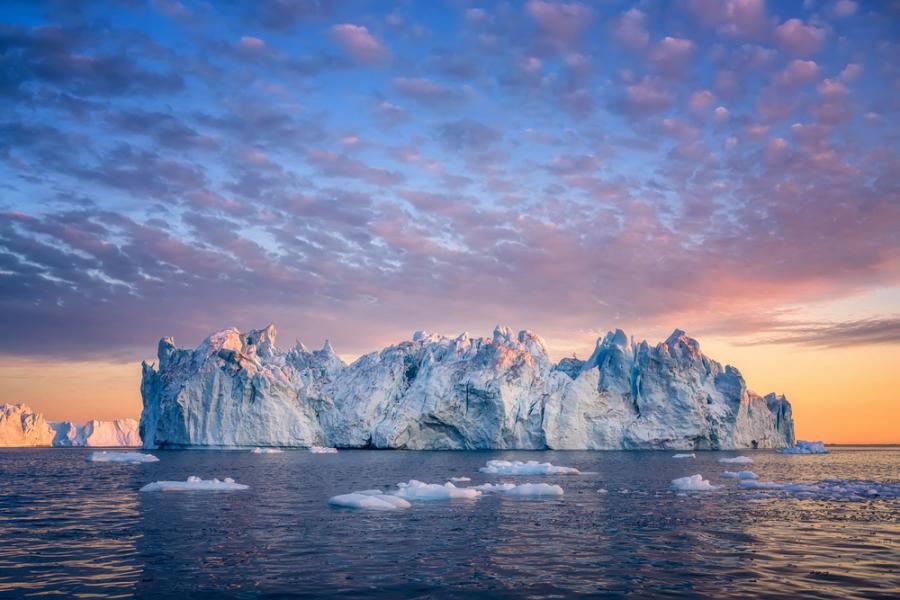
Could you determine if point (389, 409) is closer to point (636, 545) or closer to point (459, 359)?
point (459, 359)

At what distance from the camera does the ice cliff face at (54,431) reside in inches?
5950

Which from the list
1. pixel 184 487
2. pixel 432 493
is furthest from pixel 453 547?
pixel 184 487

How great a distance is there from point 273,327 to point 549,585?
8046cm

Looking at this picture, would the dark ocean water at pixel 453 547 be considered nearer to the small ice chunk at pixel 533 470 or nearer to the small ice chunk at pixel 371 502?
the small ice chunk at pixel 371 502

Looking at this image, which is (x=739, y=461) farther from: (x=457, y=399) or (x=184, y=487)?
(x=184, y=487)

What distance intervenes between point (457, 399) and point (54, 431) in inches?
5710

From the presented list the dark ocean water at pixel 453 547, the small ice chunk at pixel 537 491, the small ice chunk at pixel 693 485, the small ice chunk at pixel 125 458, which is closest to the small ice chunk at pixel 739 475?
the small ice chunk at pixel 693 485

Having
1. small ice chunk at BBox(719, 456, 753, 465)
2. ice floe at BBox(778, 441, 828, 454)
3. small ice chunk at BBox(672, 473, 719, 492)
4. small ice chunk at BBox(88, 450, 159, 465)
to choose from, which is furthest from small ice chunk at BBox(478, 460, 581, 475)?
ice floe at BBox(778, 441, 828, 454)

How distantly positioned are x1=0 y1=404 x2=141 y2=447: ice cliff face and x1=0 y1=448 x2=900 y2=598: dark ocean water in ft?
496

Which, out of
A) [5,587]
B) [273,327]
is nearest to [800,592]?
[5,587]

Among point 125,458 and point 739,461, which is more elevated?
point 125,458

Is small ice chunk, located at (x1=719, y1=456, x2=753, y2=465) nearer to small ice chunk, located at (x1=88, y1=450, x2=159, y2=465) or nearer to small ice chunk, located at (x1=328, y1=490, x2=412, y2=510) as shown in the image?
small ice chunk, located at (x1=328, y1=490, x2=412, y2=510)

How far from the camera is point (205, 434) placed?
75.6m

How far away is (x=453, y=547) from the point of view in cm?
1494
